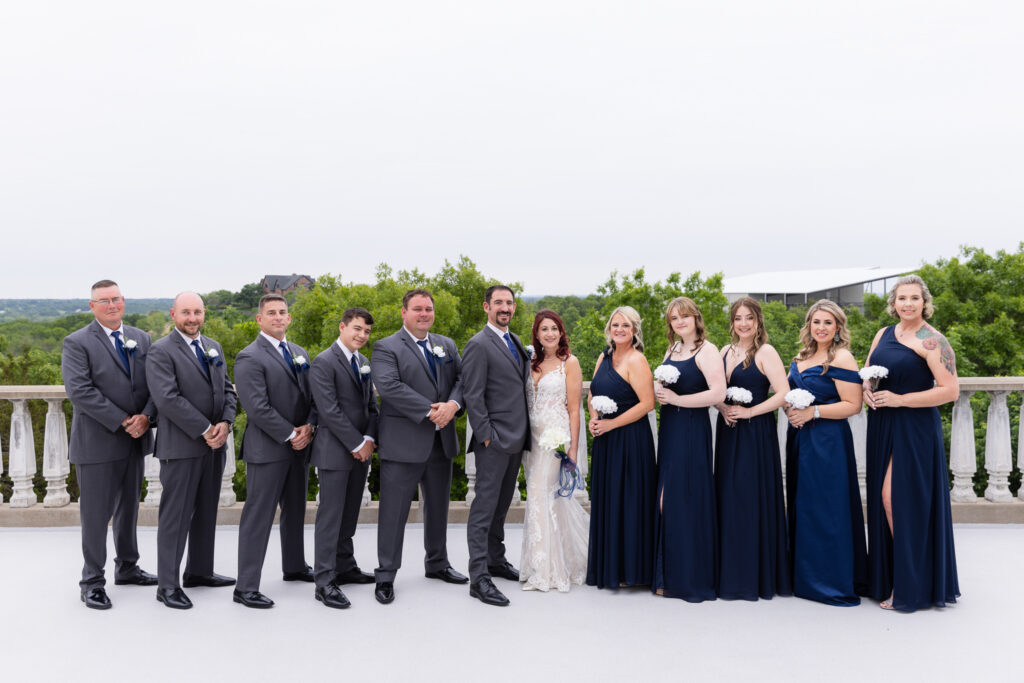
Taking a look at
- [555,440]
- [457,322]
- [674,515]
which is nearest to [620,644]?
[674,515]

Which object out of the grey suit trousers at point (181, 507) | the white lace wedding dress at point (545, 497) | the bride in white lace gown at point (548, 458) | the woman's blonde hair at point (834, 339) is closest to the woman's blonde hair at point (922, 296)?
the woman's blonde hair at point (834, 339)

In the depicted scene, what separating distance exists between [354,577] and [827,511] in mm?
3133

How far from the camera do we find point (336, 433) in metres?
4.78

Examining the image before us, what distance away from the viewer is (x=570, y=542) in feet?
16.8

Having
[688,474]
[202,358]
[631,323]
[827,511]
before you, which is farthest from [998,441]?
[202,358]

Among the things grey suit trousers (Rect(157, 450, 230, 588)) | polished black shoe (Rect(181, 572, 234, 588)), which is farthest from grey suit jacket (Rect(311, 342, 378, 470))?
polished black shoe (Rect(181, 572, 234, 588))

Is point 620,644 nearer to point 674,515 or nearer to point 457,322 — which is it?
point 674,515

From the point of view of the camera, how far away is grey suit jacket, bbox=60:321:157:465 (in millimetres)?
4746

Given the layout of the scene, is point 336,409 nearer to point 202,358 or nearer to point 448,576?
point 202,358

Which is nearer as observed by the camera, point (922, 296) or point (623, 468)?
point (922, 296)

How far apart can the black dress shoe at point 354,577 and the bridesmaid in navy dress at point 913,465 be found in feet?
10.7

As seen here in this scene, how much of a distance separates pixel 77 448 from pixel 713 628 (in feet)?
13.5

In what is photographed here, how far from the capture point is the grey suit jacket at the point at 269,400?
468 cm

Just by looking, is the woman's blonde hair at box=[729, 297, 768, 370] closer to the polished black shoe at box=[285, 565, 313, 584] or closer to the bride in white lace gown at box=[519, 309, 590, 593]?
the bride in white lace gown at box=[519, 309, 590, 593]
